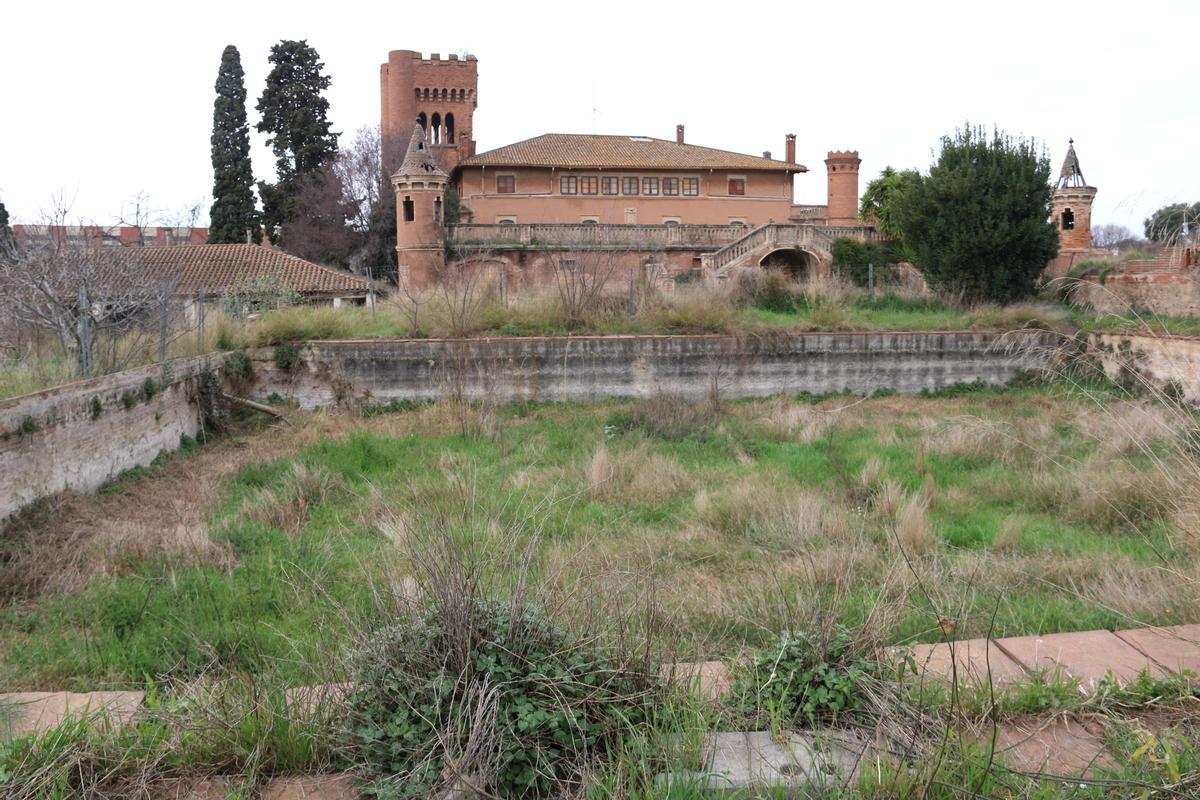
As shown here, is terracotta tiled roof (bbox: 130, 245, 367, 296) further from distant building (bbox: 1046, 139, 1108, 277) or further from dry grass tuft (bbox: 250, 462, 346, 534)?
distant building (bbox: 1046, 139, 1108, 277)

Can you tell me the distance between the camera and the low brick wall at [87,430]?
27.6ft

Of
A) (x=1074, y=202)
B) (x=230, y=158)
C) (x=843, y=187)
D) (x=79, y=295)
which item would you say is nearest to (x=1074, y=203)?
(x=1074, y=202)

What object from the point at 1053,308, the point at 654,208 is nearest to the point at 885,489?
the point at 1053,308

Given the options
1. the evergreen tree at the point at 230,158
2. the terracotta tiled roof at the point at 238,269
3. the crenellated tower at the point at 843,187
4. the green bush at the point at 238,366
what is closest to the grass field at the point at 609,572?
the green bush at the point at 238,366

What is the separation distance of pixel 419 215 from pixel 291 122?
13.6 m

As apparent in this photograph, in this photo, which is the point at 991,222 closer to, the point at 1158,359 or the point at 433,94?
the point at 1158,359

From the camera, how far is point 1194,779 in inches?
112

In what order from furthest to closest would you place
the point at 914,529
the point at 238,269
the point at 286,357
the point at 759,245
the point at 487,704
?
the point at 759,245 < the point at 238,269 < the point at 286,357 < the point at 914,529 < the point at 487,704

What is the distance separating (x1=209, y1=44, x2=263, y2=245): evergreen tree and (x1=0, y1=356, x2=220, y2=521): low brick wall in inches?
1148

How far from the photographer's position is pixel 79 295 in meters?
11.6

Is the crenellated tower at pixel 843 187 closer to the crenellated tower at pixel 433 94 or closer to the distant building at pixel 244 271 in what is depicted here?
the crenellated tower at pixel 433 94

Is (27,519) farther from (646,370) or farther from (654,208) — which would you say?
(654,208)

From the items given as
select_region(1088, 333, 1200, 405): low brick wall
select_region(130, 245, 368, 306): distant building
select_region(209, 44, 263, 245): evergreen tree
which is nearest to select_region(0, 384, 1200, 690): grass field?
select_region(1088, 333, 1200, 405): low brick wall

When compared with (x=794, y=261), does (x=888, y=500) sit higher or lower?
lower
